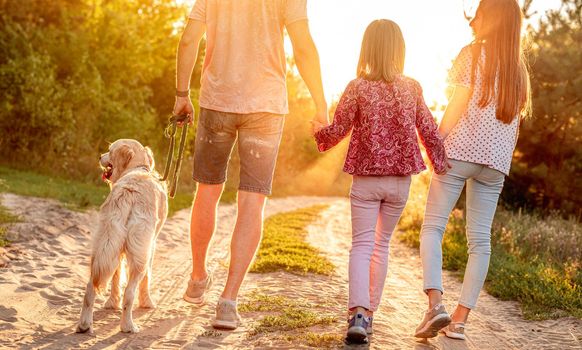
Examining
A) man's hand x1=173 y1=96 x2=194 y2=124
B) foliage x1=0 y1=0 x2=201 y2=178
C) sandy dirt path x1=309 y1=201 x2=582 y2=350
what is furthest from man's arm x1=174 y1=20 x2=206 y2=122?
foliage x1=0 y1=0 x2=201 y2=178

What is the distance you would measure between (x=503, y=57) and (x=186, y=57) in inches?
86.0

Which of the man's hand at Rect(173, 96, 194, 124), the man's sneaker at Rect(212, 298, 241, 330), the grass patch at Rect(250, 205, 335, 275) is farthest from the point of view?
the grass patch at Rect(250, 205, 335, 275)

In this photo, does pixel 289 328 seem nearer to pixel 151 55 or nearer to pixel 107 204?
pixel 107 204

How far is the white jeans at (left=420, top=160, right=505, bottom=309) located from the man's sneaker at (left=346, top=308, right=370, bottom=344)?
606mm

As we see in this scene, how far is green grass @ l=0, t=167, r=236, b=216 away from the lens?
38.2 ft

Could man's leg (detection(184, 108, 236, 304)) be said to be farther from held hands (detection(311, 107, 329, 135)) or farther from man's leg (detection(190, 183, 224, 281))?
held hands (detection(311, 107, 329, 135))

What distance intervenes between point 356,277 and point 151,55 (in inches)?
990

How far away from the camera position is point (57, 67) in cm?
2123

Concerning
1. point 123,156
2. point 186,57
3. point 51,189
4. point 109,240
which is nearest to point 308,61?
point 186,57

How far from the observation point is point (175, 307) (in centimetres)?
522

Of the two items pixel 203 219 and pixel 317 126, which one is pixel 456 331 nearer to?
pixel 317 126

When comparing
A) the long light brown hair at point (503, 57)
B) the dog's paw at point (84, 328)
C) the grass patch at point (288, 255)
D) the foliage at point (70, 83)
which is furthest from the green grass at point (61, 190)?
the long light brown hair at point (503, 57)

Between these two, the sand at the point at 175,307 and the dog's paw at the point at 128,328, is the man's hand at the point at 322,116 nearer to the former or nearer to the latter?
the sand at the point at 175,307

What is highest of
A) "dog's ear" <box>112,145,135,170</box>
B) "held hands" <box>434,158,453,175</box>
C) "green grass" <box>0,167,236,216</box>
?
"held hands" <box>434,158,453,175</box>
